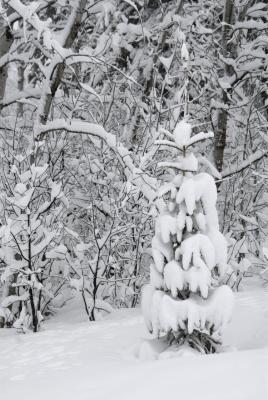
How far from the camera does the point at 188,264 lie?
3.33 meters

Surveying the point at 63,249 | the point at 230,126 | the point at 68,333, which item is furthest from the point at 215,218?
the point at 230,126

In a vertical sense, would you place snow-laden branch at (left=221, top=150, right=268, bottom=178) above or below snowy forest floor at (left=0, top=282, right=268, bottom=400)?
above

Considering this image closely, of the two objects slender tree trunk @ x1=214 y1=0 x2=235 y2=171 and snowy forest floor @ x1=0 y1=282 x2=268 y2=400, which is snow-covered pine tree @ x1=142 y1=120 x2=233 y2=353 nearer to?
snowy forest floor @ x1=0 y1=282 x2=268 y2=400

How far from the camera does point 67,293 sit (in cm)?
776

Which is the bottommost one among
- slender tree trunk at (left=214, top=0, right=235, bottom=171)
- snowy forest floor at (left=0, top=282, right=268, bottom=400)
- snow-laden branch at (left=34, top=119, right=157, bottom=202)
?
snowy forest floor at (left=0, top=282, right=268, bottom=400)

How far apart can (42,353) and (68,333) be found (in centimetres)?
76

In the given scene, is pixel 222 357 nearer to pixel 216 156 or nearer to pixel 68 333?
pixel 68 333

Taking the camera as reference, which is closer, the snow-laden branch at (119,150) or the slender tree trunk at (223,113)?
the snow-laden branch at (119,150)

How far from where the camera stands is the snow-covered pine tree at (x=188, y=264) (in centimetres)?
331

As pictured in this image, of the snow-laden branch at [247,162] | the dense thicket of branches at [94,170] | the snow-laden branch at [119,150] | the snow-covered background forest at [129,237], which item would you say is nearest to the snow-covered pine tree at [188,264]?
the snow-covered background forest at [129,237]

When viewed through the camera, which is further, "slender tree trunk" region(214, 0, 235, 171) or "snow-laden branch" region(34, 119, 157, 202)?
"slender tree trunk" region(214, 0, 235, 171)

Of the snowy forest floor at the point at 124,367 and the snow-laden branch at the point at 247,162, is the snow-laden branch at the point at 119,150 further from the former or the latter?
the snow-laden branch at the point at 247,162

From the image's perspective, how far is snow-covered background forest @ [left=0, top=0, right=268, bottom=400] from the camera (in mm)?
2963

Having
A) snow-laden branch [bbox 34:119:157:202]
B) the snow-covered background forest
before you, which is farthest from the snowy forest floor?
snow-laden branch [bbox 34:119:157:202]
